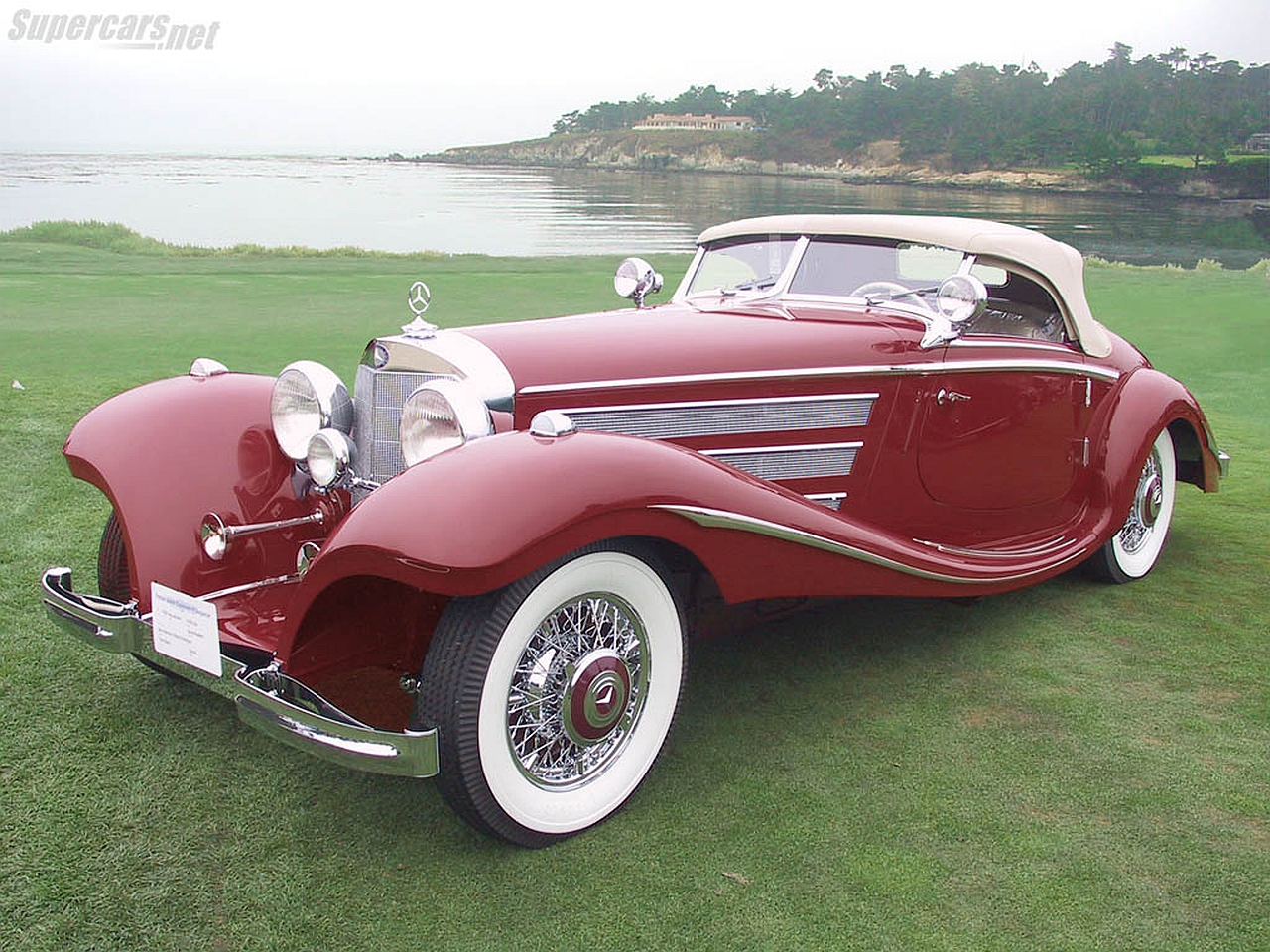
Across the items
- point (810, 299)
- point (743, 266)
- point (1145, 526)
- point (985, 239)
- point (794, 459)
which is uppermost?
point (985, 239)

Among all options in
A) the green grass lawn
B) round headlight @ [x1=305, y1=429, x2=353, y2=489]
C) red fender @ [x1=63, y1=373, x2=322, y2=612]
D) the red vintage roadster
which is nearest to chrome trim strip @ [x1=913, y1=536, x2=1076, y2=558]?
the red vintage roadster

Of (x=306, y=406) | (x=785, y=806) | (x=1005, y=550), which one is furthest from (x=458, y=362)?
(x=1005, y=550)

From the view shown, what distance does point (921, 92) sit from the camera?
4534 cm

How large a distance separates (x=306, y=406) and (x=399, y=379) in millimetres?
338

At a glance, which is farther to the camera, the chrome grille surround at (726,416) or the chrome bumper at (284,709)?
the chrome grille surround at (726,416)

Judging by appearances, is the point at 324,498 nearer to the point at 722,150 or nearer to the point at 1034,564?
the point at 1034,564

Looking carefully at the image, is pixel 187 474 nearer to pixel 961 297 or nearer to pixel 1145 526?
pixel 961 297

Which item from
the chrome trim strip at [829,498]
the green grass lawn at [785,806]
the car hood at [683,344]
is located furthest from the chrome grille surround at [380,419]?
the chrome trim strip at [829,498]

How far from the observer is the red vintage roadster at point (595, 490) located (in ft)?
8.35

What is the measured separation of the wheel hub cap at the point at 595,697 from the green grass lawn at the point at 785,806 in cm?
28

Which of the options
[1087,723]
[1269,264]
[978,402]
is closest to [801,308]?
[978,402]

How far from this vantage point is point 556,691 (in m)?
2.73

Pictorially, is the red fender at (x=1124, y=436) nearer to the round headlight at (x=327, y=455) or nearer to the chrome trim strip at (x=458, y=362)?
the chrome trim strip at (x=458, y=362)

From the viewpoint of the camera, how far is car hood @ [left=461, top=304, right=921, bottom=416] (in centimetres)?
323
